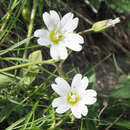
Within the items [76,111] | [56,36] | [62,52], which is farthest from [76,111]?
[56,36]

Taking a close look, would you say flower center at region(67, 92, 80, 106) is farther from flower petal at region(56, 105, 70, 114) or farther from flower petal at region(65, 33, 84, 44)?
flower petal at region(65, 33, 84, 44)

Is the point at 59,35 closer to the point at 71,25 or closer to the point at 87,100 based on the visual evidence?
the point at 71,25

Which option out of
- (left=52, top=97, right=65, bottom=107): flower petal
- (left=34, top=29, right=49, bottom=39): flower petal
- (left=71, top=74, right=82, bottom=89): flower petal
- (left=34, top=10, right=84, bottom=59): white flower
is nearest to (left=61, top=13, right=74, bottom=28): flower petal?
(left=34, top=10, right=84, bottom=59): white flower

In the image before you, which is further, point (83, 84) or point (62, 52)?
point (83, 84)

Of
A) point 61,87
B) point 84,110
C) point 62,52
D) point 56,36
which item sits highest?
point 56,36

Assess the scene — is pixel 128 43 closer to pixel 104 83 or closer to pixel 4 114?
pixel 104 83

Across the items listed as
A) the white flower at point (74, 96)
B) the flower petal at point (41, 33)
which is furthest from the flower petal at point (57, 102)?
the flower petal at point (41, 33)

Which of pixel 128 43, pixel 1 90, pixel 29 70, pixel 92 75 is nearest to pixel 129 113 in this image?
pixel 92 75

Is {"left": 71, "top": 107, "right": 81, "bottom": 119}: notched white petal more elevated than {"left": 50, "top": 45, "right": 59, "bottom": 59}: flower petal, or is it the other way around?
{"left": 50, "top": 45, "right": 59, "bottom": 59}: flower petal
